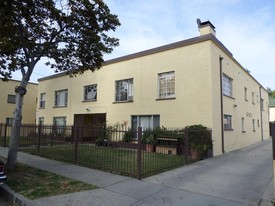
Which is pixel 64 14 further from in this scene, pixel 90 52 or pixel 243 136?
pixel 243 136

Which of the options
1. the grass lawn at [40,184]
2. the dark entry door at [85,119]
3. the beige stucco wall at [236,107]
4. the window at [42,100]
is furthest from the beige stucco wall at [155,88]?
the grass lawn at [40,184]

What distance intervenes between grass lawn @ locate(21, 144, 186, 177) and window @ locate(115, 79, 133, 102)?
697 centimetres

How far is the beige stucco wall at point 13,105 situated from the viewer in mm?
28297

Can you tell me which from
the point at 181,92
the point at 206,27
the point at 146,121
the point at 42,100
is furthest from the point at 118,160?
the point at 42,100

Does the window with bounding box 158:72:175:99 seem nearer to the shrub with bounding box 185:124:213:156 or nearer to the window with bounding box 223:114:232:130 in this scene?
the shrub with bounding box 185:124:213:156

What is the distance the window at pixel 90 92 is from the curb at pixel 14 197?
44.5ft

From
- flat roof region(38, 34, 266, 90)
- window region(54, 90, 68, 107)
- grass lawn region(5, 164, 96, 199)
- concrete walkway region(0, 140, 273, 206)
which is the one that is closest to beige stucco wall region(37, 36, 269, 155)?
flat roof region(38, 34, 266, 90)

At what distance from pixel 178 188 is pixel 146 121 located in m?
9.58

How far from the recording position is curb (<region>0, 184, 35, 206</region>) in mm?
5316

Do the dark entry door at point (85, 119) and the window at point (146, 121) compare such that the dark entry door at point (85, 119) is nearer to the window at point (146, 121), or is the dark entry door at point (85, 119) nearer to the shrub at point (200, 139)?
the window at point (146, 121)

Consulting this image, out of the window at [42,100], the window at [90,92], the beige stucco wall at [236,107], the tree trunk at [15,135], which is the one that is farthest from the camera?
the window at [42,100]

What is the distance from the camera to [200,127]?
490 inches

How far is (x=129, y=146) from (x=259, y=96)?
2218 centimetres

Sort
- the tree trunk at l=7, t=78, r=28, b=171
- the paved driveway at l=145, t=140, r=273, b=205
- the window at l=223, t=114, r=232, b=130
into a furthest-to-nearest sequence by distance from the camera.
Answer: the window at l=223, t=114, r=232, b=130, the tree trunk at l=7, t=78, r=28, b=171, the paved driveway at l=145, t=140, r=273, b=205
